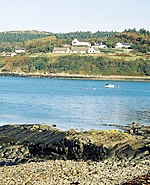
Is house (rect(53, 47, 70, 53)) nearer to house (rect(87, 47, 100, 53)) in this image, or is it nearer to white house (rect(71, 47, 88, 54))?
white house (rect(71, 47, 88, 54))

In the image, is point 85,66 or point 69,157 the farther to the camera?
point 85,66

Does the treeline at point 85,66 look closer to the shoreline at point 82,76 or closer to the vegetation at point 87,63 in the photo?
the vegetation at point 87,63

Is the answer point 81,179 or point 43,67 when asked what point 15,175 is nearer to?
point 81,179

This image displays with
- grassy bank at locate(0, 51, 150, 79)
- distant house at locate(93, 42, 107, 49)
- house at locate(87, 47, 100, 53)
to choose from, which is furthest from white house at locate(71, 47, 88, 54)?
grassy bank at locate(0, 51, 150, 79)

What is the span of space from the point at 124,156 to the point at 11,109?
29.7m

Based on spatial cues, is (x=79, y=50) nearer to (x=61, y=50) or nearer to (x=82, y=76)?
(x=61, y=50)

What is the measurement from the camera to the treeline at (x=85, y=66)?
144 meters

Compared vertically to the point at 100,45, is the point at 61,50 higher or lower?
lower

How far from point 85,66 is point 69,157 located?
12543 cm

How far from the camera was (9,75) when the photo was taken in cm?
15325

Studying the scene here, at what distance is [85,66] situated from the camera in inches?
5778

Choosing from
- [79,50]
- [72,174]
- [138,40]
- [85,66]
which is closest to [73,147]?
[72,174]

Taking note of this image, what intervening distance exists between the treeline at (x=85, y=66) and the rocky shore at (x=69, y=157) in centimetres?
11468

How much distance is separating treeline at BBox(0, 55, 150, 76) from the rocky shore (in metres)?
115
